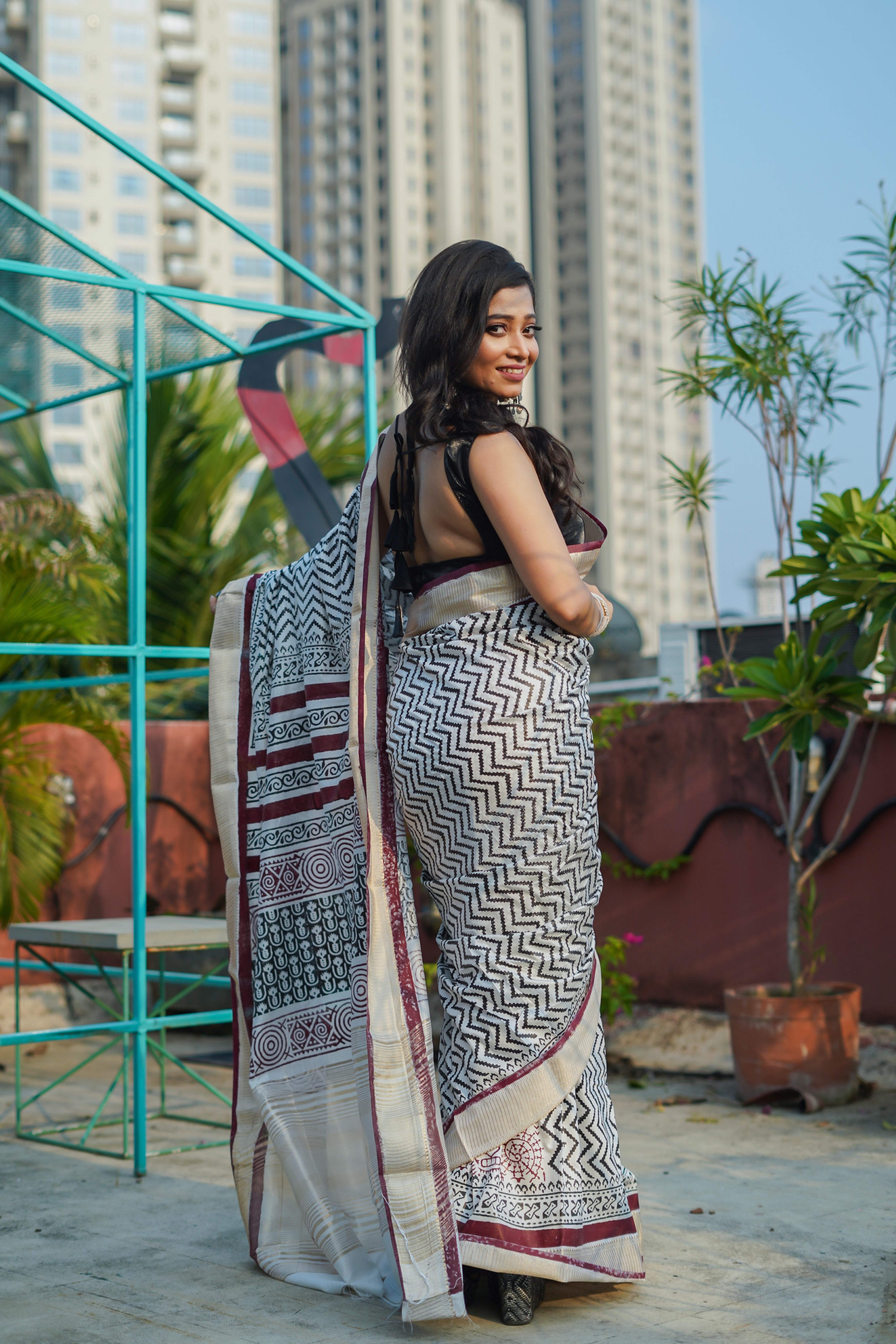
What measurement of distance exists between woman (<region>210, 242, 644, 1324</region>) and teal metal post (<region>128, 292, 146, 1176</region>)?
3.37 feet

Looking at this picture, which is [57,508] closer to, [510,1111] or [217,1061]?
[217,1061]

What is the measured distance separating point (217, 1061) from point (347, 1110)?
294 centimetres

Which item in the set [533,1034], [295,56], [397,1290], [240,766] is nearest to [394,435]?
[240,766]

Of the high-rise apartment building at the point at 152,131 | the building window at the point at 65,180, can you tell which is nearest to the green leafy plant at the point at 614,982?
the high-rise apartment building at the point at 152,131

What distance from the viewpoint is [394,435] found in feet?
8.77

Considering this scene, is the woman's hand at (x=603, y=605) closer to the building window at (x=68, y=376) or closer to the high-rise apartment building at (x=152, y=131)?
the building window at (x=68, y=376)

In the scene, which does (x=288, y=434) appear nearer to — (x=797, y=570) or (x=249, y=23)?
(x=797, y=570)

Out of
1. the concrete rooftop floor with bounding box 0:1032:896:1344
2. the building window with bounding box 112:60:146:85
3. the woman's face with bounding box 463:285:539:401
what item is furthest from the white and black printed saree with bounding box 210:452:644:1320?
the building window with bounding box 112:60:146:85

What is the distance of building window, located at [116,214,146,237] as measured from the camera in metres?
58.1

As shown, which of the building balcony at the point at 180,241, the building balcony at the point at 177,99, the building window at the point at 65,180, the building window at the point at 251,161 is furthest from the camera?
the building window at the point at 251,161

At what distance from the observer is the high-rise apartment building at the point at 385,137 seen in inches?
3051

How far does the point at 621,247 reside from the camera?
8350cm

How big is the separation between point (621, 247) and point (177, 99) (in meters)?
30.9

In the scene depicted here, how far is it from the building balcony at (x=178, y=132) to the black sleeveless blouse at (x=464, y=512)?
63860mm
